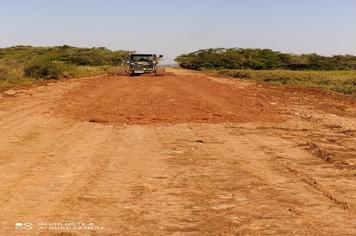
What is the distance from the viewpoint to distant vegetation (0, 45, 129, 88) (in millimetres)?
32125

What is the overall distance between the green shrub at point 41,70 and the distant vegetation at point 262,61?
3225 cm

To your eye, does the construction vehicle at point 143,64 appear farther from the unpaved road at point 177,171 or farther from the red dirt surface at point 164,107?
the unpaved road at point 177,171

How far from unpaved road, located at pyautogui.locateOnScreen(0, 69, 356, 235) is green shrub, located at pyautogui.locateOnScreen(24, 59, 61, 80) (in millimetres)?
20541

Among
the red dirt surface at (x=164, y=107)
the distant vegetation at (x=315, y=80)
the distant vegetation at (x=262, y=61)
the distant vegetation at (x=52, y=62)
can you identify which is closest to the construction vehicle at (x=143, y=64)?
the distant vegetation at (x=52, y=62)

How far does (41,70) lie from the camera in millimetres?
35156

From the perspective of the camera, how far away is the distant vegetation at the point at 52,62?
32.1 m

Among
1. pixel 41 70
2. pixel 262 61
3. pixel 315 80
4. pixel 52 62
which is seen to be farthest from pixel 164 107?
pixel 262 61

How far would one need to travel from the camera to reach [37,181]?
6.93 m

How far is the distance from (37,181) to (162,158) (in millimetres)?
2248

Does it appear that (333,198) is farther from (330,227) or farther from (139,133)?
(139,133)

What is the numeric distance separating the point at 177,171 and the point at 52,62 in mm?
31199

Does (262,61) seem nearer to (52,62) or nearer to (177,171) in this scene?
(52,62)

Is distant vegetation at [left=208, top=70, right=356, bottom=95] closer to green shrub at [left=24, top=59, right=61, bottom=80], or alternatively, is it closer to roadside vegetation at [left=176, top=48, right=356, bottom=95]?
green shrub at [left=24, top=59, right=61, bottom=80]

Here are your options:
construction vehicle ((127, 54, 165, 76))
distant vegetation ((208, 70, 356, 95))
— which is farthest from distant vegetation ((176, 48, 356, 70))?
construction vehicle ((127, 54, 165, 76))
